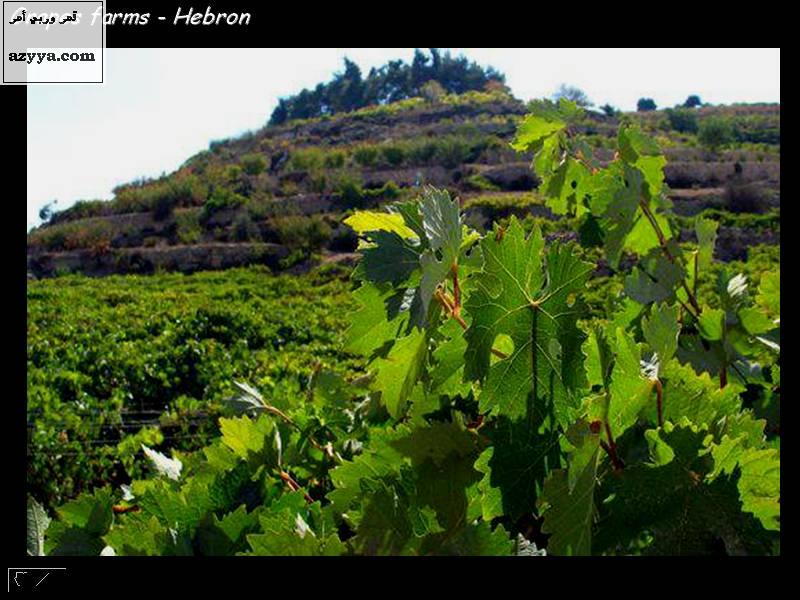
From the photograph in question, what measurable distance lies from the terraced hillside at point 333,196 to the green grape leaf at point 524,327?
505 inches

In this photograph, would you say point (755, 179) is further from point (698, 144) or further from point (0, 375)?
point (0, 375)

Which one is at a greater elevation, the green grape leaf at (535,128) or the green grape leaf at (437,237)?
the green grape leaf at (535,128)

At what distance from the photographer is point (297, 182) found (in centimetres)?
2092

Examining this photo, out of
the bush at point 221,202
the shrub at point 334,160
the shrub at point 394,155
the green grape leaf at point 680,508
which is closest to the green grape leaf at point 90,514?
the green grape leaf at point 680,508

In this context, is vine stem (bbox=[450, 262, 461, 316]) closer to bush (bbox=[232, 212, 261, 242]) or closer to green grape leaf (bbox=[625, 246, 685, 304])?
green grape leaf (bbox=[625, 246, 685, 304])

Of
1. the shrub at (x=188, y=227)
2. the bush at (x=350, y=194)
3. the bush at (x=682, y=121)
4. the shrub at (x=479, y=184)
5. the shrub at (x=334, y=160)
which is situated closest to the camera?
the shrub at (x=188, y=227)

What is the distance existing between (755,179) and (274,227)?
1101 cm

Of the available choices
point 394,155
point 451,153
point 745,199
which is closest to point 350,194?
point 394,155

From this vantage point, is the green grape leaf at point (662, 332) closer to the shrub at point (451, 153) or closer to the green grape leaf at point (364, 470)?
the green grape leaf at point (364, 470)

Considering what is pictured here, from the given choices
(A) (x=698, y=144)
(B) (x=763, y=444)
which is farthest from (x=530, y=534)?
(A) (x=698, y=144)

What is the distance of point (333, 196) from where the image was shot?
1928cm

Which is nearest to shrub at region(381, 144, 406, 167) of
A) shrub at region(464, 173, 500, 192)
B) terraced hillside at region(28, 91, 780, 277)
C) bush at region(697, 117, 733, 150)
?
terraced hillside at region(28, 91, 780, 277)

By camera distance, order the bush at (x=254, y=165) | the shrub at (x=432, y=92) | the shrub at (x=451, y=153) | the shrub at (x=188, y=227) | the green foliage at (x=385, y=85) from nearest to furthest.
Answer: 1. the shrub at (x=188, y=227)
2. the shrub at (x=451, y=153)
3. the bush at (x=254, y=165)
4. the shrub at (x=432, y=92)
5. the green foliage at (x=385, y=85)

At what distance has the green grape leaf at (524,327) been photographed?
0.55 metres
